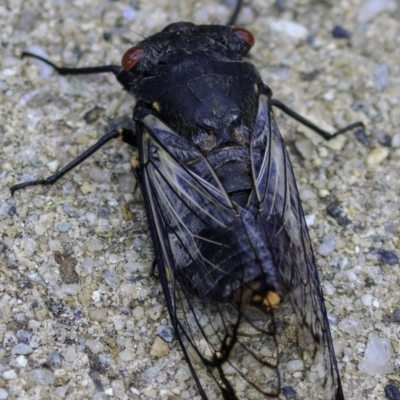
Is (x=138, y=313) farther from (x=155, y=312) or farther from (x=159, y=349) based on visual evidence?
(x=159, y=349)

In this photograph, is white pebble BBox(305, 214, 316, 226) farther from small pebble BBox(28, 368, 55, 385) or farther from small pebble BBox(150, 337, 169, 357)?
small pebble BBox(28, 368, 55, 385)

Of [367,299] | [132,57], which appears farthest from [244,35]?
[367,299]

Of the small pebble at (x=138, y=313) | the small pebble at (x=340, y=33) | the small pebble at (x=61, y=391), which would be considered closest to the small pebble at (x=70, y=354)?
the small pebble at (x=61, y=391)

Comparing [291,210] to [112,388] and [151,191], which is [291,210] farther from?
[112,388]

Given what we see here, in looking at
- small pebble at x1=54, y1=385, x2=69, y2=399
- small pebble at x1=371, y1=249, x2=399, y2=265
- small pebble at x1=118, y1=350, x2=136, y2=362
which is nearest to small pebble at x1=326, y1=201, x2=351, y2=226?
small pebble at x1=371, y1=249, x2=399, y2=265

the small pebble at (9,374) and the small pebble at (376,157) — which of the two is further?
the small pebble at (376,157)

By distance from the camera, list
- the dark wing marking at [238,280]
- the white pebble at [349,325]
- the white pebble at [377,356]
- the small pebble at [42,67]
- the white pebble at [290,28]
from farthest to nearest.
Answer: the white pebble at [290,28] < the small pebble at [42,67] < the white pebble at [349,325] < the white pebble at [377,356] < the dark wing marking at [238,280]

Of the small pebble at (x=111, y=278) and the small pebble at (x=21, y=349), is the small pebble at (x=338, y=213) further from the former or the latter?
the small pebble at (x=21, y=349)

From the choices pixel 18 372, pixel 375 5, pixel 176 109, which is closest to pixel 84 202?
pixel 176 109
